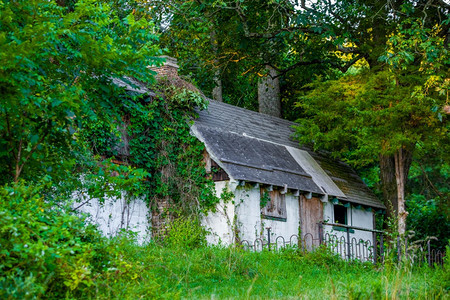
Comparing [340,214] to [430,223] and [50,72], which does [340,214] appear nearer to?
[430,223]

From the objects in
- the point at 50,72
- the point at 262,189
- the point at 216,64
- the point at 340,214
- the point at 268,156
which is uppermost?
the point at 216,64

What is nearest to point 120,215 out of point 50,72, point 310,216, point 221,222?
point 221,222

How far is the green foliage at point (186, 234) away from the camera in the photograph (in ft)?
58.6

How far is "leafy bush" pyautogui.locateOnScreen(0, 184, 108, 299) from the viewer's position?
6.57 meters

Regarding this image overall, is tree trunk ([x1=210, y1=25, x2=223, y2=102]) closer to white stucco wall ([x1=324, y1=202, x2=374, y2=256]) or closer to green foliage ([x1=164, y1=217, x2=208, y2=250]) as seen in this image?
white stucco wall ([x1=324, y1=202, x2=374, y2=256])

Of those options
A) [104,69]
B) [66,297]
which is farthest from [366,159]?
[66,297]

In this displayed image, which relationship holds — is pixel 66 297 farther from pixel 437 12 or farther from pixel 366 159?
pixel 437 12

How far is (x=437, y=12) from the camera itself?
21.0 meters

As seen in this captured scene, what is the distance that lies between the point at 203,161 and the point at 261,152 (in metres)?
2.67

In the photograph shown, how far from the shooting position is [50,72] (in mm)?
9500

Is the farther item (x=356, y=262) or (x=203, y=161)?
(x=203, y=161)

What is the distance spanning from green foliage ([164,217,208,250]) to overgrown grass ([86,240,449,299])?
2.76 metres

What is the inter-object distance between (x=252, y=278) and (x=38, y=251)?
690 cm

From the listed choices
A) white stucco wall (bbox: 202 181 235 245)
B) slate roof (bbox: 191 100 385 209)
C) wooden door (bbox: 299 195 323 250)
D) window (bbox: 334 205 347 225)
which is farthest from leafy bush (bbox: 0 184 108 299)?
window (bbox: 334 205 347 225)
